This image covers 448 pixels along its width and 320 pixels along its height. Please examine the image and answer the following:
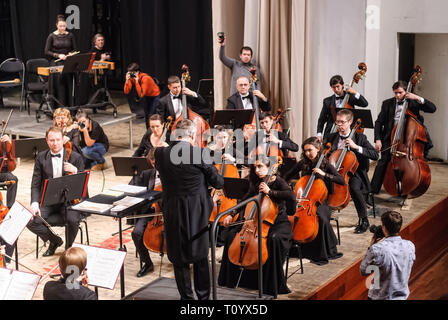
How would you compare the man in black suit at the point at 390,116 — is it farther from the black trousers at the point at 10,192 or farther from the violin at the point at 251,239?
the black trousers at the point at 10,192

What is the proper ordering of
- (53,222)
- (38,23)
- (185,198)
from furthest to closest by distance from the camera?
(38,23), (53,222), (185,198)

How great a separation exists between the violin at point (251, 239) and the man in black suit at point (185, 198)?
1.29 feet

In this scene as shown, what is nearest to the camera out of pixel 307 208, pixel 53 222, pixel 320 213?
pixel 307 208

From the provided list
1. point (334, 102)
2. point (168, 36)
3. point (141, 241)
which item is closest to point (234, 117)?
point (334, 102)

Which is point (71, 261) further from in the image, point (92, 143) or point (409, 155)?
point (92, 143)

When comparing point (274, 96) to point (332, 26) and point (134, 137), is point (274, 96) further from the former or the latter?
point (134, 137)

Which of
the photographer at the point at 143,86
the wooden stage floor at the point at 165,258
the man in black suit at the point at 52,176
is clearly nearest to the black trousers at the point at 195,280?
the wooden stage floor at the point at 165,258

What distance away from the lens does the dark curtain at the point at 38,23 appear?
1065 cm

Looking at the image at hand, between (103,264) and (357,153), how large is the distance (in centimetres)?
276

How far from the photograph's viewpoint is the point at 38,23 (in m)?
11.3

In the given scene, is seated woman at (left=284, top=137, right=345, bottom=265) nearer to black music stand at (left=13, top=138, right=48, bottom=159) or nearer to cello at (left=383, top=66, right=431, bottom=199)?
cello at (left=383, top=66, right=431, bottom=199)
